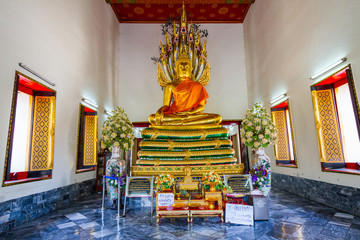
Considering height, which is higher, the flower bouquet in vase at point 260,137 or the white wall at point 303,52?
the white wall at point 303,52

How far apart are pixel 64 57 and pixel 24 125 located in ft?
5.06

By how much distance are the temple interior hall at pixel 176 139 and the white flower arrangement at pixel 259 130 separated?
0.03 m

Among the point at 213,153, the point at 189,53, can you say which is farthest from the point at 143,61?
the point at 213,153

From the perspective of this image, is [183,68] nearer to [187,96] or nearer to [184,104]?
[187,96]

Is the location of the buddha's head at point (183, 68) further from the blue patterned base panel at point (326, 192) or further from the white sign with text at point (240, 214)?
the white sign with text at point (240, 214)

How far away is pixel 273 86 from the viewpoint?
583 centimetres

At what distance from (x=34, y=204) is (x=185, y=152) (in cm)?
261

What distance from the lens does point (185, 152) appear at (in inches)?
164

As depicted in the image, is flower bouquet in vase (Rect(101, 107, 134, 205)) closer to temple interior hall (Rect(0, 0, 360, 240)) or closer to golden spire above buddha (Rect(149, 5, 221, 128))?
temple interior hall (Rect(0, 0, 360, 240))

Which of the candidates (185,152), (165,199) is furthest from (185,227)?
(185,152)

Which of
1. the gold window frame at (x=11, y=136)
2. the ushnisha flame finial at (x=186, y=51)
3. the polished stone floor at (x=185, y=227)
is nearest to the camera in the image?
the polished stone floor at (x=185, y=227)

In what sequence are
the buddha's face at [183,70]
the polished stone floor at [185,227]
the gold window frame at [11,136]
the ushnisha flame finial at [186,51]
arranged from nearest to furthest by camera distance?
the polished stone floor at [185,227] → the gold window frame at [11,136] → the buddha's face at [183,70] → the ushnisha flame finial at [186,51]

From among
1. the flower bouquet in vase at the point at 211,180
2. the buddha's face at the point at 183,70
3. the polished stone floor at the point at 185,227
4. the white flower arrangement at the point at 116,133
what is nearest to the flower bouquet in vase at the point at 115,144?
the white flower arrangement at the point at 116,133

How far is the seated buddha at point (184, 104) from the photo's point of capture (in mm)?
4762
